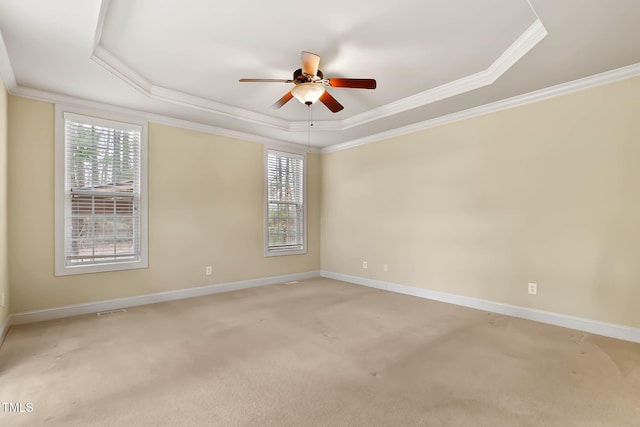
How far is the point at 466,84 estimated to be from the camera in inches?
137

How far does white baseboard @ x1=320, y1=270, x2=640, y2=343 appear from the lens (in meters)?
3.02

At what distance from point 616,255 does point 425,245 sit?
2.05 metres

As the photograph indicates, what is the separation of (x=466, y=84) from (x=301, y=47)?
6.22ft

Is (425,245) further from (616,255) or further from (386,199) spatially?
(616,255)

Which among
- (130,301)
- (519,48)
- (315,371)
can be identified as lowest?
(315,371)

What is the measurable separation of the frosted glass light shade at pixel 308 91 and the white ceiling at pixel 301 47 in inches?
12.6

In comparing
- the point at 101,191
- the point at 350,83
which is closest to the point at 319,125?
the point at 350,83

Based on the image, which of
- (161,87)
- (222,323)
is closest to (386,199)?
(222,323)

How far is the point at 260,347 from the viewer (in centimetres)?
282

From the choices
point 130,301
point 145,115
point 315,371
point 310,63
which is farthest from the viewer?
point 145,115

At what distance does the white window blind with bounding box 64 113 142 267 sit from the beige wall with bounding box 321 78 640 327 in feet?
11.5

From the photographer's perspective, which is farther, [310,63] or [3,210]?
[3,210]

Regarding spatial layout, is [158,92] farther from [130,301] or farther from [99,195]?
[130,301]

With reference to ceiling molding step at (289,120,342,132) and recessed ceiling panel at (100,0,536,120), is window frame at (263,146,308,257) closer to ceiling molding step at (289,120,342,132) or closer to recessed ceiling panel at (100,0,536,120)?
ceiling molding step at (289,120,342,132)
